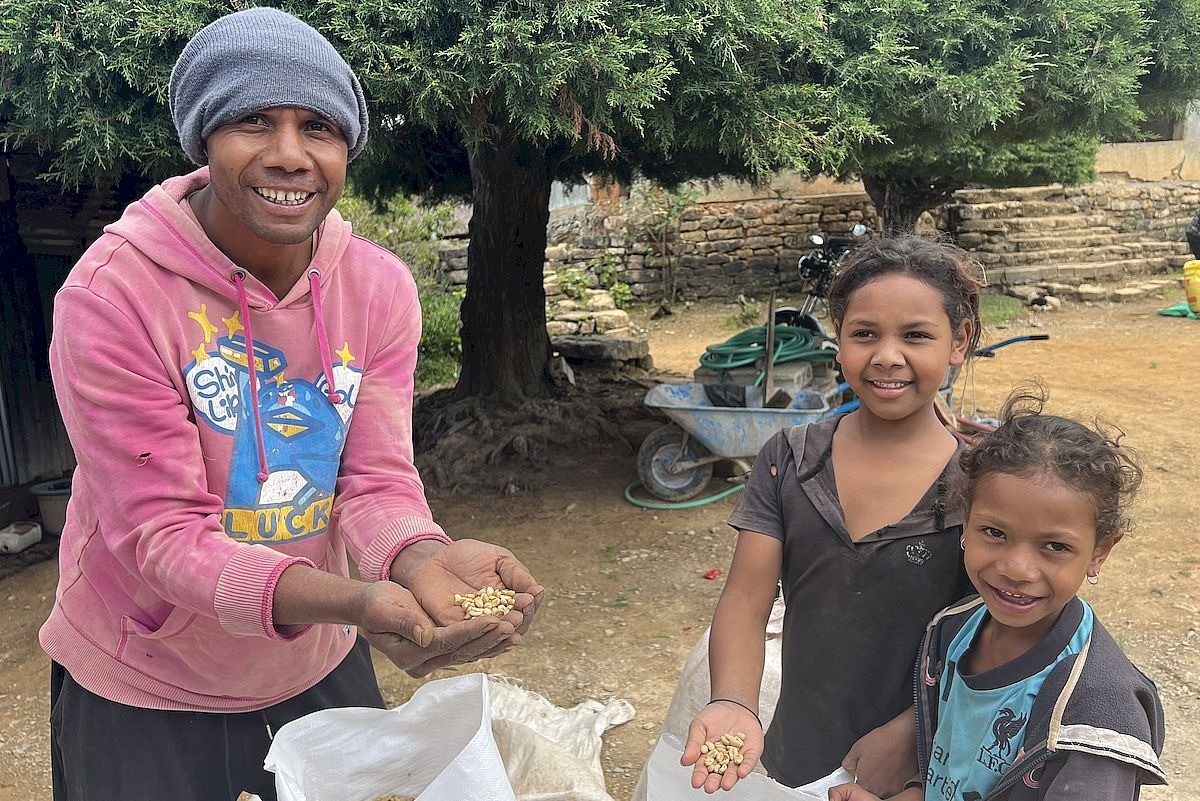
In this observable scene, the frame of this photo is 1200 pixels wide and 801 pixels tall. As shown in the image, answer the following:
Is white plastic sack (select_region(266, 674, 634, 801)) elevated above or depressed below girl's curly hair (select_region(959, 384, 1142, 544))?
below

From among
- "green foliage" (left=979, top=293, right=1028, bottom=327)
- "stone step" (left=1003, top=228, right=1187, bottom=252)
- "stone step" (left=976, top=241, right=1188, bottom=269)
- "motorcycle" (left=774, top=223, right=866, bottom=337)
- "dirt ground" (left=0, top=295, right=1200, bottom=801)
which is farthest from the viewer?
"stone step" (left=1003, top=228, right=1187, bottom=252)

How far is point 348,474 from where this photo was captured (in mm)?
1619

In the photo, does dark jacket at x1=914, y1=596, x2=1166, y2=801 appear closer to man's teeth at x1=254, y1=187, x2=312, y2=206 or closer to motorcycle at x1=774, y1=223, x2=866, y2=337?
man's teeth at x1=254, y1=187, x2=312, y2=206

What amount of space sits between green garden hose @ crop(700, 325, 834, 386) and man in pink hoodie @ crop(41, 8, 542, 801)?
4290 millimetres

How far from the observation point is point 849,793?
1.50 meters

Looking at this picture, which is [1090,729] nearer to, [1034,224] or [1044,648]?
[1044,648]

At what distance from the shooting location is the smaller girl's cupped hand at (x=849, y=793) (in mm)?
1488

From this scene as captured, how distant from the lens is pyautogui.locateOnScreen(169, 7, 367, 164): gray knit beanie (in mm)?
1361

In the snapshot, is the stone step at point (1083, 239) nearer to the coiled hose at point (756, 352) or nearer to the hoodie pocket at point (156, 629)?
the coiled hose at point (756, 352)

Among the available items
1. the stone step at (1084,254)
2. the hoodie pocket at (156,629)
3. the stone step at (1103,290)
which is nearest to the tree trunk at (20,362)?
the hoodie pocket at (156,629)

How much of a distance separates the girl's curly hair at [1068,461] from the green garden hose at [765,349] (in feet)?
13.9

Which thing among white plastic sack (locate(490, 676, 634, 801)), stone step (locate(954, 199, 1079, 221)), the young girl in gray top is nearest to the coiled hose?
white plastic sack (locate(490, 676, 634, 801))

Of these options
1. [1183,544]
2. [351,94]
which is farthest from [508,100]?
[1183,544]

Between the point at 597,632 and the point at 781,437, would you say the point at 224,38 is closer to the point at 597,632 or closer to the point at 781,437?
the point at 781,437
